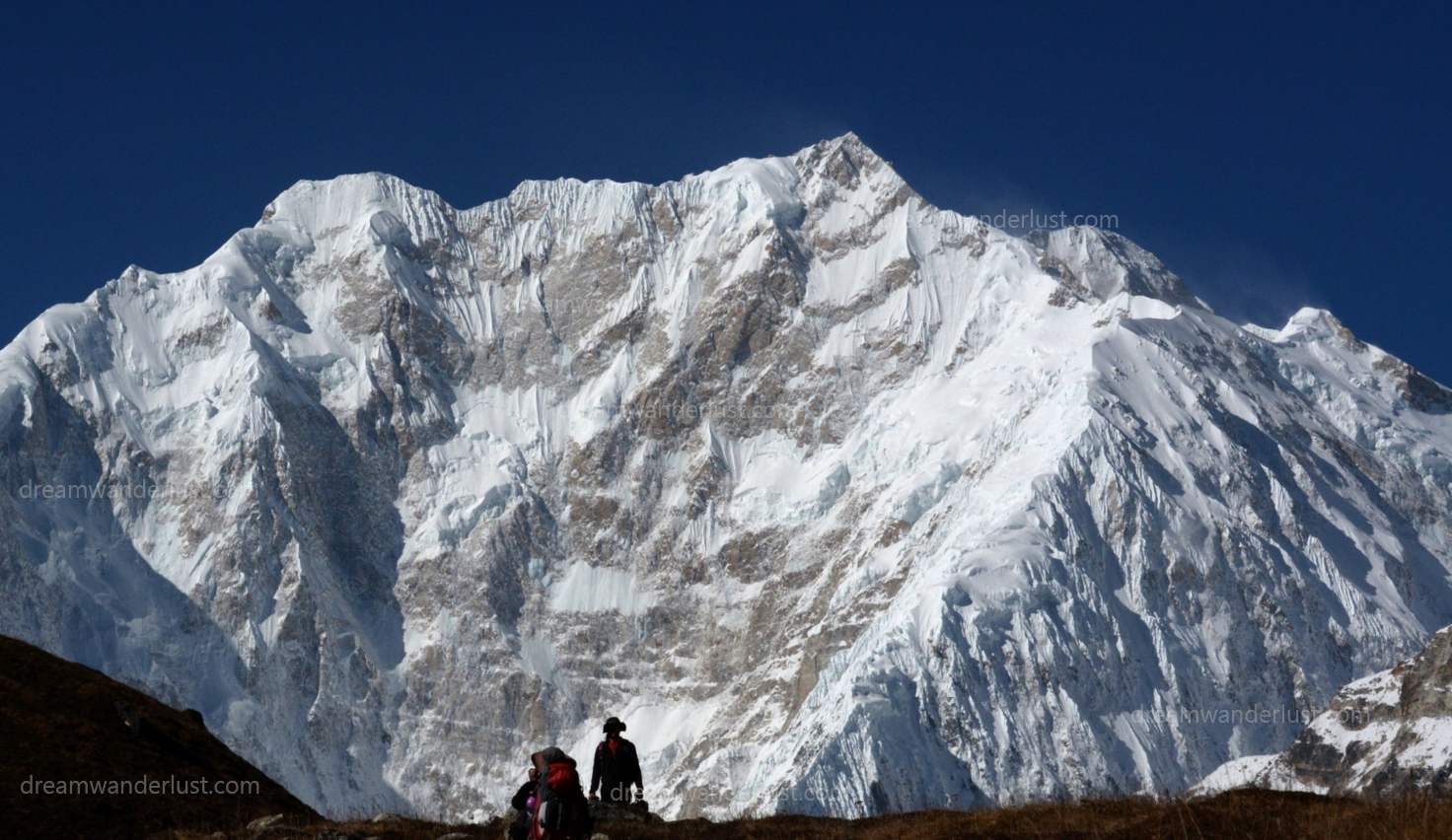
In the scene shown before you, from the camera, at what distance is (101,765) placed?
3153 cm

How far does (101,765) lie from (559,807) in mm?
12541

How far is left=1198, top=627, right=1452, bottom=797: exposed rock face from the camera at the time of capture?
141500 mm

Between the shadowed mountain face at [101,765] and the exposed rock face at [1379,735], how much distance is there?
12013cm

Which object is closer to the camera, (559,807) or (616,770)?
(559,807)

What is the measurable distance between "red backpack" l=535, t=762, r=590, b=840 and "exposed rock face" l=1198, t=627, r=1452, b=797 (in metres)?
125

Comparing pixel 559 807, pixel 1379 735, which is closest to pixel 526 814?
pixel 559 807

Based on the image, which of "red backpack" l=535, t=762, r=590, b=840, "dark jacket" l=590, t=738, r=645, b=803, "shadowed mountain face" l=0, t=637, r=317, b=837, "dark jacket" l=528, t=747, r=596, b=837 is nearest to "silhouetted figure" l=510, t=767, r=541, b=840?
"dark jacket" l=528, t=747, r=596, b=837

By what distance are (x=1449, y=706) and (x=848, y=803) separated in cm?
7250

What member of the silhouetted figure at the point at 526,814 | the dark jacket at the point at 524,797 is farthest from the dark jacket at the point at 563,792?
the dark jacket at the point at 524,797

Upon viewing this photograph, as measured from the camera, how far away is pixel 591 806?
32.1 m

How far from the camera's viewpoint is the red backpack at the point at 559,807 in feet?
77.8

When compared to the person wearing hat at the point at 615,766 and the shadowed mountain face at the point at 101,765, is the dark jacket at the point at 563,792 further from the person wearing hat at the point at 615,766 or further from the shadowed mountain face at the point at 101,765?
the shadowed mountain face at the point at 101,765

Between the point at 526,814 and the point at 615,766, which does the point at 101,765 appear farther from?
the point at 526,814

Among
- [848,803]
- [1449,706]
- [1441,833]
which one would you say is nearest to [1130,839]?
[1441,833]
